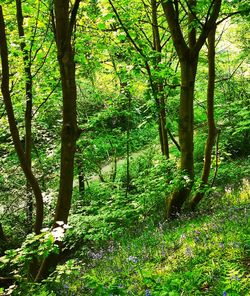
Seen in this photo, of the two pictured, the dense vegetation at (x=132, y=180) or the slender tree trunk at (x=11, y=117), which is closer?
the dense vegetation at (x=132, y=180)

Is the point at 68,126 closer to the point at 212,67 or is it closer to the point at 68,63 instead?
the point at 68,63

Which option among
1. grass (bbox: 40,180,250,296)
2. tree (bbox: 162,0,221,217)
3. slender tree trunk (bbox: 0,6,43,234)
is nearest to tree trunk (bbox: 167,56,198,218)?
tree (bbox: 162,0,221,217)

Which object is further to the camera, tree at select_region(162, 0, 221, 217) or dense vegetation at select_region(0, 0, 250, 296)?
tree at select_region(162, 0, 221, 217)

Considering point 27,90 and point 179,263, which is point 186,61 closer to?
point 27,90

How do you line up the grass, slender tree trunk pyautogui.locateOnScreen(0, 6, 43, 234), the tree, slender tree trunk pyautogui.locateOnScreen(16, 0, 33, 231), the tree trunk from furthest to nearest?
the tree trunk → slender tree trunk pyautogui.locateOnScreen(16, 0, 33, 231) → the tree → slender tree trunk pyautogui.locateOnScreen(0, 6, 43, 234) → the grass

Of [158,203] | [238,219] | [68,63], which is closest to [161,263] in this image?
[238,219]

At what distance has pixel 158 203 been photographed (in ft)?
30.3

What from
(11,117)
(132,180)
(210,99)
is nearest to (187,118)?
(210,99)

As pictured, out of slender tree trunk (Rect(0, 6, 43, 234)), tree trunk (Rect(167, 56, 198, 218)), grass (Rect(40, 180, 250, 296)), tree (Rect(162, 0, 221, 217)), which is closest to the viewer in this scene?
grass (Rect(40, 180, 250, 296))

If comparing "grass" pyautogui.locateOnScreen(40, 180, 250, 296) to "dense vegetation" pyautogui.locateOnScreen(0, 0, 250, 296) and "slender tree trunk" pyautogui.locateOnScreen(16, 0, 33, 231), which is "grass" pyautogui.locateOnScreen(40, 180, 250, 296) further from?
"slender tree trunk" pyautogui.locateOnScreen(16, 0, 33, 231)

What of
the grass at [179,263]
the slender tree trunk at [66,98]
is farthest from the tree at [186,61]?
the slender tree trunk at [66,98]

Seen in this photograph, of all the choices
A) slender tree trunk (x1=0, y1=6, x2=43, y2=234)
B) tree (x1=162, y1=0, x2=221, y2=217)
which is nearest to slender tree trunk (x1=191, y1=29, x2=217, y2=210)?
tree (x1=162, y1=0, x2=221, y2=217)

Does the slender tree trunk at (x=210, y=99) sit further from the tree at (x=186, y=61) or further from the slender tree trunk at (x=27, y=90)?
the slender tree trunk at (x=27, y=90)

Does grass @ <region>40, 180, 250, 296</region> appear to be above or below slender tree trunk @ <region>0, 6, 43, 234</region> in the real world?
below
